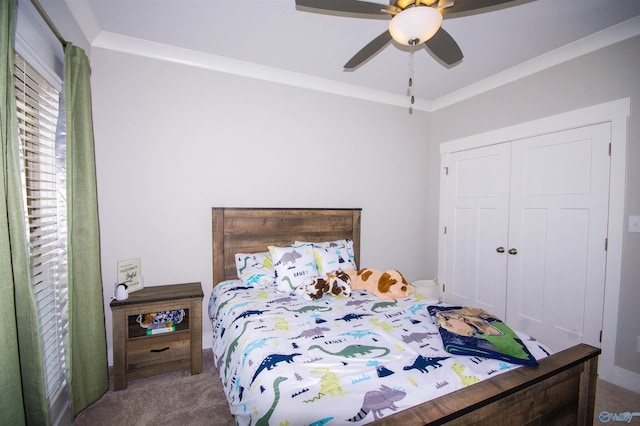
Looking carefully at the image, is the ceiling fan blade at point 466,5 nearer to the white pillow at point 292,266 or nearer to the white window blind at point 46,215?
the white pillow at point 292,266

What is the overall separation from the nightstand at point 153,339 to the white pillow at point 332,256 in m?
1.05

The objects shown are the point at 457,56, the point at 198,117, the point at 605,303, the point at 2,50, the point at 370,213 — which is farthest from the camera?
Result: the point at 370,213

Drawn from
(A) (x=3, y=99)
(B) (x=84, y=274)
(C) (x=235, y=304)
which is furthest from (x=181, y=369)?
(A) (x=3, y=99)

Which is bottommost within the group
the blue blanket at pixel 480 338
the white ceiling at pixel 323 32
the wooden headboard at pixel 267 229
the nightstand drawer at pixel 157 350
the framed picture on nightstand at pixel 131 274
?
the nightstand drawer at pixel 157 350

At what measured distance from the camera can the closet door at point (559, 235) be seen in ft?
7.61

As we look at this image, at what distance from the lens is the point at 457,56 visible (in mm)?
1800

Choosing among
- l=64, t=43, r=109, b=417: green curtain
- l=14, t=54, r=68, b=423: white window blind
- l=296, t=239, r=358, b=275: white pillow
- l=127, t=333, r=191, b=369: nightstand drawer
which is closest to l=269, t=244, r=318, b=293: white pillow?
l=296, t=239, r=358, b=275: white pillow

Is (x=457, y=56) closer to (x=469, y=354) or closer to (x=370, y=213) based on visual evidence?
(x=469, y=354)

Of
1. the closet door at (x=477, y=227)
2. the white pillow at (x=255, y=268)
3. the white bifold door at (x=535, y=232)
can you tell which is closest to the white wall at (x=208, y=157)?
the white pillow at (x=255, y=268)

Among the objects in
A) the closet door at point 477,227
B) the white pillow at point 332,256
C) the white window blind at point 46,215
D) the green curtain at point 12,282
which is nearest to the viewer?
the green curtain at point 12,282

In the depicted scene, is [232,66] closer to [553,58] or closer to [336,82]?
[336,82]

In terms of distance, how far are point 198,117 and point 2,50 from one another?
1.60 m

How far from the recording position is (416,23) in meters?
1.34

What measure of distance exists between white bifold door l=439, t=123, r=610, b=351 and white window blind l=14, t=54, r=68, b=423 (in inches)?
145
